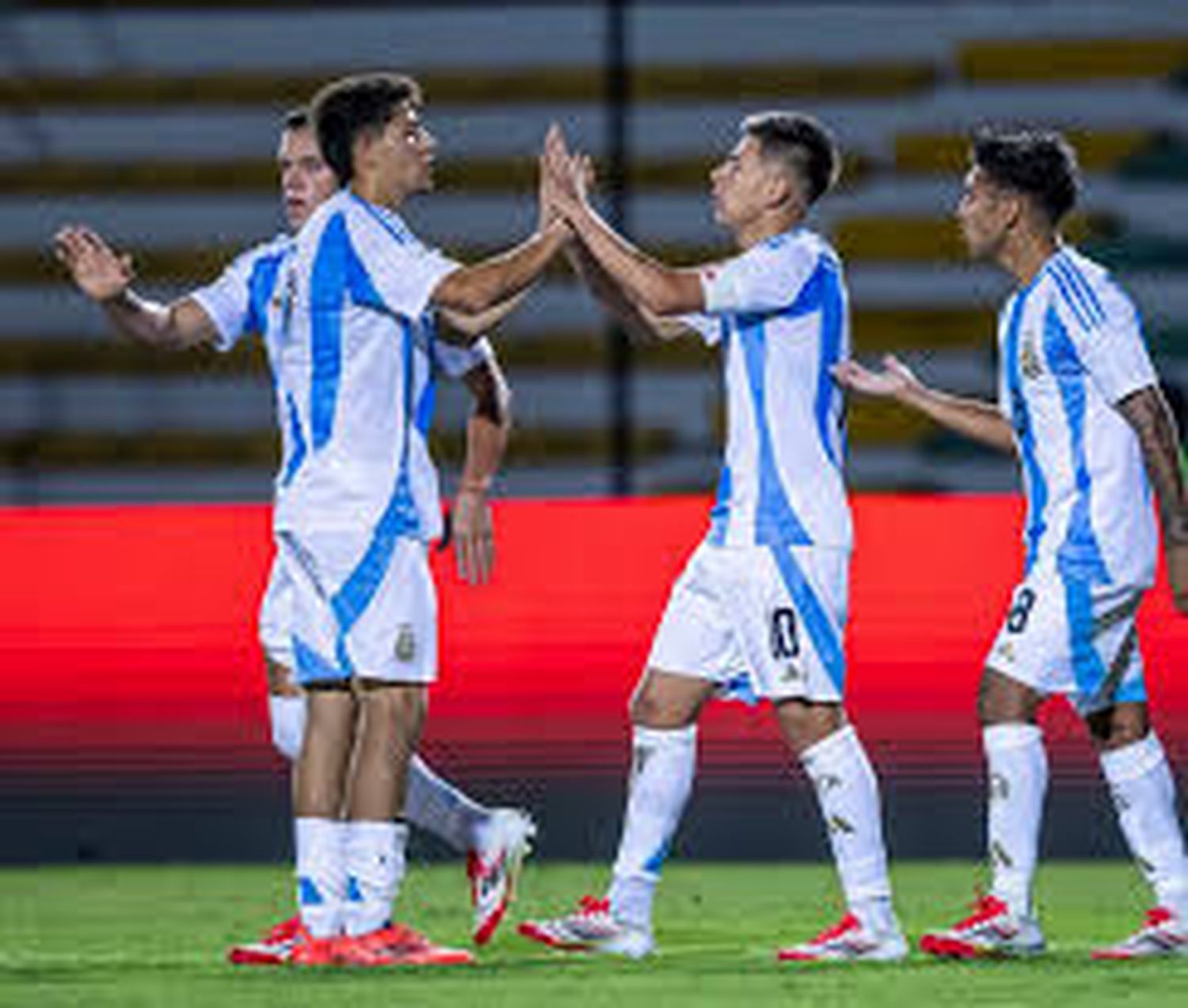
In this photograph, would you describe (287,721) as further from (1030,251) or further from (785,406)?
(1030,251)

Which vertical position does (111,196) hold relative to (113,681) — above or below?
above

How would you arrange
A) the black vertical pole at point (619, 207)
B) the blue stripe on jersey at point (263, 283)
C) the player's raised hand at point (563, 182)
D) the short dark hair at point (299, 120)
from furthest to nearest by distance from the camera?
the black vertical pole at point (619, 207)
the short dark hair at point (299, 120)
the blue stripe on jersey at point (263, 283)
the player's raised hand at point (563, 182)

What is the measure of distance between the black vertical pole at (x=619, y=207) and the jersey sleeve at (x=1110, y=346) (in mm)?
4742

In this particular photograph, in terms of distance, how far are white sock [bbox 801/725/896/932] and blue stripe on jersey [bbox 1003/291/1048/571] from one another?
0.54 metres

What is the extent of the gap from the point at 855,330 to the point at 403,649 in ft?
25.2

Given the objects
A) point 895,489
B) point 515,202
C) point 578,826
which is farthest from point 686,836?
point 515,202

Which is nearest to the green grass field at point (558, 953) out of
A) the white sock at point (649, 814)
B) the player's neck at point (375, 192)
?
the white sock at point (649, 814)

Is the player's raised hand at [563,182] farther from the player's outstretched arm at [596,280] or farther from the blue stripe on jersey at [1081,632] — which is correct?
the blue stripe on jersey at [1081,632]

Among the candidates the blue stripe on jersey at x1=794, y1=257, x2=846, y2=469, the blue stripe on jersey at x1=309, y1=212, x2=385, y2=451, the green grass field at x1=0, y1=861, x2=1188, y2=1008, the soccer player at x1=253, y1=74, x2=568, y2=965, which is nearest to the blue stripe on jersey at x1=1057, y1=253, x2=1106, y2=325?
the blue stripe on jersey at x1=794, y1=257, x2=846, y2=469

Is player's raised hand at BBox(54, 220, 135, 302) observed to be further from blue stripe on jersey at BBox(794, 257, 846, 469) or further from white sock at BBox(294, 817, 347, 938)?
blue stripe on jersey at BBox(794, 257, 846, 469)

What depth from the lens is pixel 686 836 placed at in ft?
30.9

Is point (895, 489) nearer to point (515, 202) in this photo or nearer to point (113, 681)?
point (515, 202)

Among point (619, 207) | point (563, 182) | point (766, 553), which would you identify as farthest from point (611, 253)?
point (619, 207)

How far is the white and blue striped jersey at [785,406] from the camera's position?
6.65m
